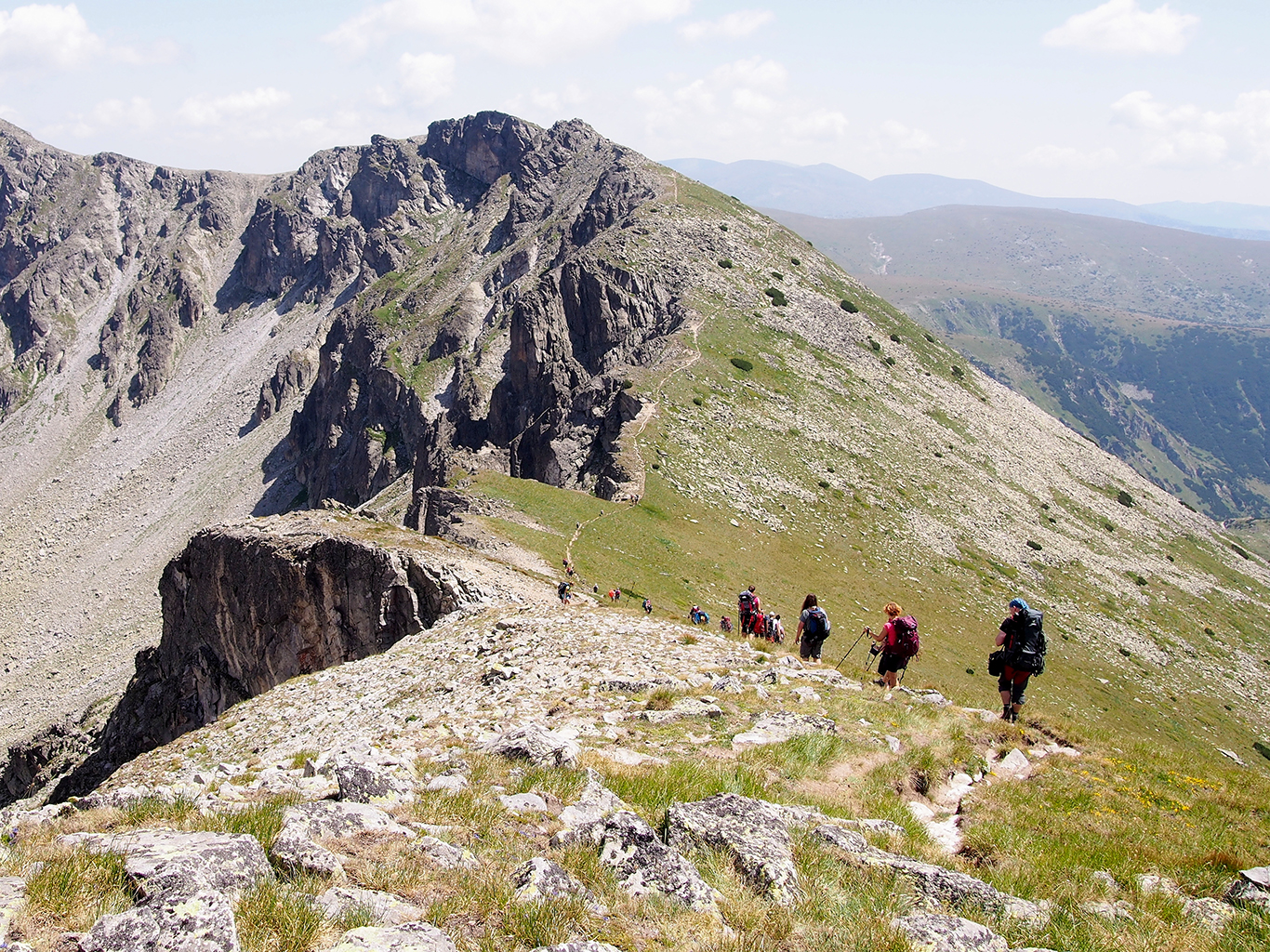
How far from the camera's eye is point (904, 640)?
61.6 ft

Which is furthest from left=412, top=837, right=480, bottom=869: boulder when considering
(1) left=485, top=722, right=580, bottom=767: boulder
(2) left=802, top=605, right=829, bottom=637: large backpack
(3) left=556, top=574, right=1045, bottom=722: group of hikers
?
(2) left=802, top=605, right=829, bottom=637: large backpack

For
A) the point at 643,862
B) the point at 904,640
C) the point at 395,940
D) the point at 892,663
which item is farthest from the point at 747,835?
the point at 904,640

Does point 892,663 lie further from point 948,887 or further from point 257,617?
point 257,617

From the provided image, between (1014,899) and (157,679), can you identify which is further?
(157,679)

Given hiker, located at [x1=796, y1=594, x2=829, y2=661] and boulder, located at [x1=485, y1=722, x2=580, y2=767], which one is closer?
boulder, located at [x1=485, y1=722, x2=580, y2=767]

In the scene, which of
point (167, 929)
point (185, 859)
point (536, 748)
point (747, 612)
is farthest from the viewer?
point (747, 612)

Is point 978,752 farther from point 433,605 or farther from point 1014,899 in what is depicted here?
point 433,605

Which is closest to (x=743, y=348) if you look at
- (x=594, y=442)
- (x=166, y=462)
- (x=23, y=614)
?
(x=594, y=442)

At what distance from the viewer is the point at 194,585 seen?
1670 inches

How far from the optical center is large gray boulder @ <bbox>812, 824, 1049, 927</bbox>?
24.5 ft

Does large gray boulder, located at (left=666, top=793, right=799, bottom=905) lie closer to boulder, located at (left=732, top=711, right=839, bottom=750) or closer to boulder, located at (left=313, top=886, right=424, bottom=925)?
boulder, located at (left=313, top=886, right=424, bottom=925)

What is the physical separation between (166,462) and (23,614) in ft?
177

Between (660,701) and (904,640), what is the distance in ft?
23.0

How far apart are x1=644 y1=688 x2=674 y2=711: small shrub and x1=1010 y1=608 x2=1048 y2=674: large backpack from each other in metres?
7.61
